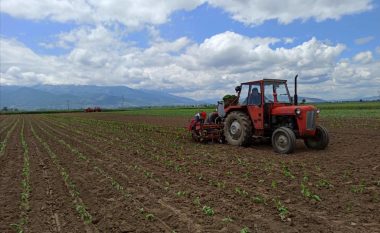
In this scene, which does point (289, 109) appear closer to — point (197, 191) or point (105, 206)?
point (197, 191)

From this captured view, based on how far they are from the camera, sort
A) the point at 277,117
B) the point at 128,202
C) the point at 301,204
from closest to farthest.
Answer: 1. the point at 301,204
2. the point at 128,202
3. the point at 277,117

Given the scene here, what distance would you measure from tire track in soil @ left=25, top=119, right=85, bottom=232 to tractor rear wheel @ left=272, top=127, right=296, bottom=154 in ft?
20.5

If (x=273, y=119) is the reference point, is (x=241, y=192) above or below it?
below

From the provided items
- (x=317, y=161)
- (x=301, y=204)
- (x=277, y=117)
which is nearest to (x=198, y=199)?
(x=301, y=204)

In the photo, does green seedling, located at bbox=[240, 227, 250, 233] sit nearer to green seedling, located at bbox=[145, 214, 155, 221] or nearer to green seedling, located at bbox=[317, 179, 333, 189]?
green seedling, located at bbox=[145, 214, 155, 221]

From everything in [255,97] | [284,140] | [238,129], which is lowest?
[284,140]

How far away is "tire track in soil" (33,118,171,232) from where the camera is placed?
5.40 m

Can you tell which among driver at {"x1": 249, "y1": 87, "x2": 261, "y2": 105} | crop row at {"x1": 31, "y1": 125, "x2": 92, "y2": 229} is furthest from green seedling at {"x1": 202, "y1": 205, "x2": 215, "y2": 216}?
driver at {"x1": 249, "y1": 87, "x2": 261, "y2": 105}

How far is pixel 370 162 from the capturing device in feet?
30.6

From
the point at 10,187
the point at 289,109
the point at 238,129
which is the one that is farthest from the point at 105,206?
the point at 238,129

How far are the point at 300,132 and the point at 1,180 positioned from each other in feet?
26.7

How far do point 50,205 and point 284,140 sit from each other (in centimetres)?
701

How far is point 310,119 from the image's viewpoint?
37.0 ft

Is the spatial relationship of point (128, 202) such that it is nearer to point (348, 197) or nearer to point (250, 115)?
point (348, 197)
